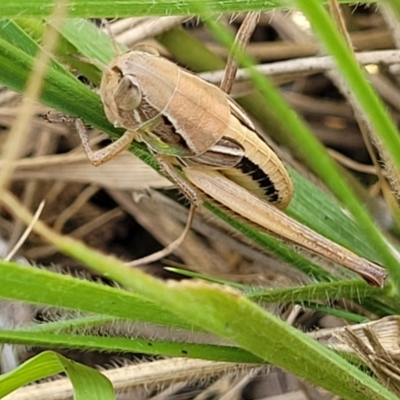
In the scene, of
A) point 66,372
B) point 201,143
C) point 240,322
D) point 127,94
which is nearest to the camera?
point 240,322

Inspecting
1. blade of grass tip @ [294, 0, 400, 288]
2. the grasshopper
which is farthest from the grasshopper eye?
blade of grass tip @ [294, 0, 400, 288]

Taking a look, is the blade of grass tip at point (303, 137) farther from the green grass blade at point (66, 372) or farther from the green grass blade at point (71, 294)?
the green grass blade at point (66, 372)

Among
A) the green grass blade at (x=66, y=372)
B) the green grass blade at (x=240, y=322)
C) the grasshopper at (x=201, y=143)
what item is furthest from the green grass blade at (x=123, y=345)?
the grasshopper at (x=201, y=143)

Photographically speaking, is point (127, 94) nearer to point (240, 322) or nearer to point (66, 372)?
point (66, 372)

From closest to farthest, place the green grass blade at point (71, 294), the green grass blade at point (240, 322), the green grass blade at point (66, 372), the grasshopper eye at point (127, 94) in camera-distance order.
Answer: the green grass blade at point (240, 322), the green grass blade at point (71, 294), the green grass blade at point (66, 372), the grasshopper eye at point (127, 94)

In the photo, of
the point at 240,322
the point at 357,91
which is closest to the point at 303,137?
the point at 357,91
